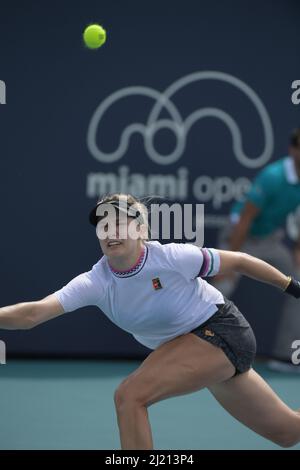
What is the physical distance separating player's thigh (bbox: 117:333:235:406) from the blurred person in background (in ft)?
9.77

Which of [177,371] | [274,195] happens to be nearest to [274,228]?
[274,195]

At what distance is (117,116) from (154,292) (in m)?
3.60

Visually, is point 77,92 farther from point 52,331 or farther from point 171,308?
point 171,308

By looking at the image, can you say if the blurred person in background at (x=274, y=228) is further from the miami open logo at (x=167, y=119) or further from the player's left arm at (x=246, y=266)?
the player's left arm at (x=246, y=266)

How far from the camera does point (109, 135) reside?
23.5ft

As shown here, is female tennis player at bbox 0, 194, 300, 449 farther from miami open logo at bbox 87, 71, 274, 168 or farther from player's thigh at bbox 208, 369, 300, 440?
miami open logo at bbox 87, 71, 274, 168

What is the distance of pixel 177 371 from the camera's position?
3.69 metres

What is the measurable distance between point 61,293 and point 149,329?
15.6 inches

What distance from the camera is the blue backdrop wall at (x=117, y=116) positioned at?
281 inches

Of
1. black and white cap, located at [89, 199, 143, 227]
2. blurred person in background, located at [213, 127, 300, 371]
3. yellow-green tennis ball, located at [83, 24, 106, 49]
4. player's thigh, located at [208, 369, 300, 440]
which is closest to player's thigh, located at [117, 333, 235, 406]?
player's thigh, located at [208, 369, 300, 440]

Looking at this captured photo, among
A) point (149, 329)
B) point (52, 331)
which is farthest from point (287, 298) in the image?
point (149, 329)

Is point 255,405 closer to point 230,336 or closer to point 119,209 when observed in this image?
point 230,336

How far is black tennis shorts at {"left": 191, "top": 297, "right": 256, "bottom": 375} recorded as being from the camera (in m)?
3.83

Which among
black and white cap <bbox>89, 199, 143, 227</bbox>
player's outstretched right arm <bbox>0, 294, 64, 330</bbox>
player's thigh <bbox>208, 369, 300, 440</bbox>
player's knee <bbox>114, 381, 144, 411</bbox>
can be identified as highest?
black and white cap <bbox>89, 199, 143, 227</bbox>
